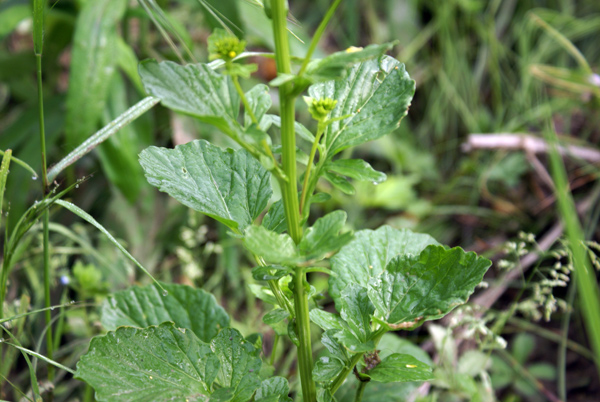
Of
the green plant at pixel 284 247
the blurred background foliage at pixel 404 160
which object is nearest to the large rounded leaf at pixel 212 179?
the green plant at pixel 284 247

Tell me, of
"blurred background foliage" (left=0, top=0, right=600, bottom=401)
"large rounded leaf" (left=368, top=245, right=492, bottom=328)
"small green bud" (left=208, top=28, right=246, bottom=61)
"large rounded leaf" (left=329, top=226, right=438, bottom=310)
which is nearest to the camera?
"small green bud" (left=208, top=28, right=246, bottom=61)

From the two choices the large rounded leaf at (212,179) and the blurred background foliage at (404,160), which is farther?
the blurred background foliage at (404,160)

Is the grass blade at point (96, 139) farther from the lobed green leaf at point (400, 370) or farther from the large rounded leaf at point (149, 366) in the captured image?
the lobed green leaf at point (400, 370)

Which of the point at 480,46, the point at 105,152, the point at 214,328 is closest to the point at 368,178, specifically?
the point at 214,328

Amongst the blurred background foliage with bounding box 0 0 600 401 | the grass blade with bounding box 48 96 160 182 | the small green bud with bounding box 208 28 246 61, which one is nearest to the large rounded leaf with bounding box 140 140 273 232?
the grass blade with bounding box 48 96 160 182

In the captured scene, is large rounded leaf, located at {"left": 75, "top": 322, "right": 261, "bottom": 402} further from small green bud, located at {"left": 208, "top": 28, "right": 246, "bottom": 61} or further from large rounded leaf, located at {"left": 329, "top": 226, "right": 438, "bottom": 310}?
small green bud, located at {"left": 208, "top": 28, "right": 246, "bottom": 61}
